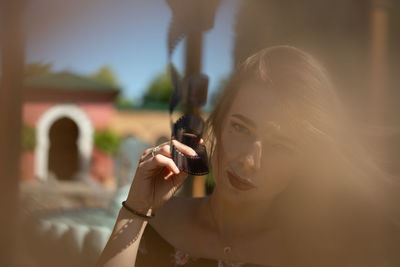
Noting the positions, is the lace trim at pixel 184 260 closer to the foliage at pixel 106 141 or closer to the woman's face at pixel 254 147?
the woman's face at pixel 254 147

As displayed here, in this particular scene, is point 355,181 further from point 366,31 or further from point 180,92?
point 366,31

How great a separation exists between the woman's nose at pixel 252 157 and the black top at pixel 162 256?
7.2 inches

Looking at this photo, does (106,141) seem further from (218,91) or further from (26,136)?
(218,91)

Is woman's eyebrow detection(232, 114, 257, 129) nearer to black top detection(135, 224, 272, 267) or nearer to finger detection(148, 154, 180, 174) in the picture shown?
finger detection(148, 154, 180, 174)

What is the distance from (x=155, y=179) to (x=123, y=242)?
0.31 feet

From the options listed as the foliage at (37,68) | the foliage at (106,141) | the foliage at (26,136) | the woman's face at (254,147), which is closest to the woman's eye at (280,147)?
the woman's face at (254,147)

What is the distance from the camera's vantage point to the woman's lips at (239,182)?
0.55 metres

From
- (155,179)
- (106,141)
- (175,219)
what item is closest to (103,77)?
(106,141)

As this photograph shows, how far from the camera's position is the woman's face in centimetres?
55

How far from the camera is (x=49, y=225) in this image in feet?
3.61

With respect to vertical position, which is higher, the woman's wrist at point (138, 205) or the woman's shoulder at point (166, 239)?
the woman's wrist at point (138, 205)

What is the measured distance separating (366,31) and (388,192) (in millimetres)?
724

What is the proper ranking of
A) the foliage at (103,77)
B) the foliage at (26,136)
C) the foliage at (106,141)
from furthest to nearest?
the foliage at (106,141)
the foliage at (103,77)
the foliage at (26,136)

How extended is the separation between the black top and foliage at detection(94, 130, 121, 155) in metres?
5.74
